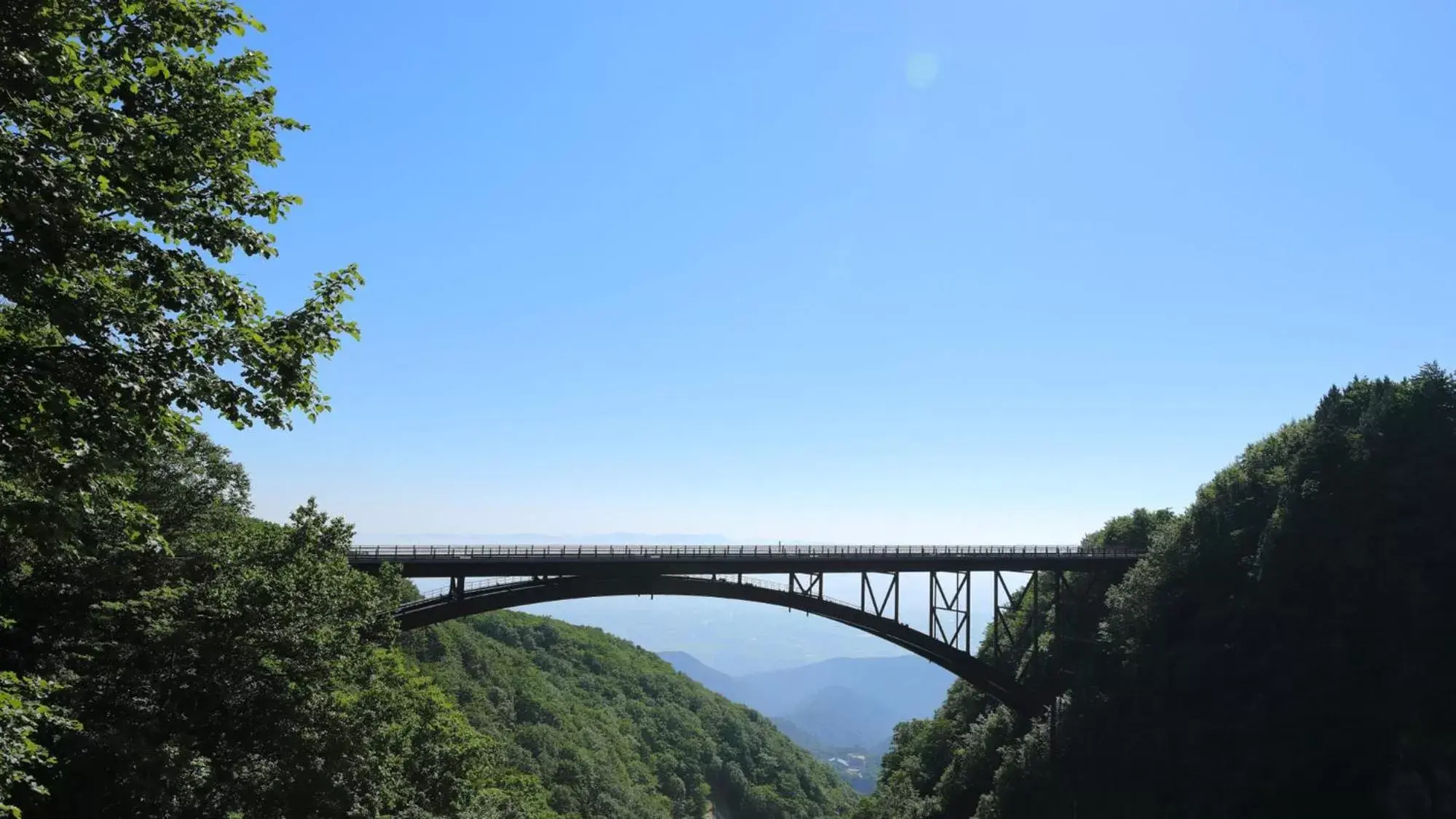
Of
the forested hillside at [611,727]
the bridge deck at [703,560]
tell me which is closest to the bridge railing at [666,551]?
the bridge deck at [703,560]

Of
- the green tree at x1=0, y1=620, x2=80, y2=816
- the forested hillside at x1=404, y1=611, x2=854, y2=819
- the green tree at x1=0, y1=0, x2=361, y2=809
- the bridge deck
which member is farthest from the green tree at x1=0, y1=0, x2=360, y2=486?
the forested hillside at x1=404, y1=611, x2=854, y2=819

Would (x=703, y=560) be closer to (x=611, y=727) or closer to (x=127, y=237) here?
(x=127, y=237)

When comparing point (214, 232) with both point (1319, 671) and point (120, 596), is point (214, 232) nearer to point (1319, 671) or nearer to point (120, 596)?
point (120, 596)

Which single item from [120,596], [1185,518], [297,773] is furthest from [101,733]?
[1185,518]

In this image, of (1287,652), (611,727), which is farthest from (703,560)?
(611,727)

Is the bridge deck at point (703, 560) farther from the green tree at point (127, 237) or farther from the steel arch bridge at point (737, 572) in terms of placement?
the green tree at point (127, 237)

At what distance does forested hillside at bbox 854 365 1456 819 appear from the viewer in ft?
102

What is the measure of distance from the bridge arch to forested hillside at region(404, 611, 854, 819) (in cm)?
2183

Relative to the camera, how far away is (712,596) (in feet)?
110

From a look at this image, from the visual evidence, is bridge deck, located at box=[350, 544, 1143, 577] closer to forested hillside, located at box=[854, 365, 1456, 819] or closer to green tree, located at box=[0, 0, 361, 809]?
forested hillside, located at box=[854, 365, 1456, 819]

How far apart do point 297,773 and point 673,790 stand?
8848cm

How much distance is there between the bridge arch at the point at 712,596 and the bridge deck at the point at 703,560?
61 centimetres

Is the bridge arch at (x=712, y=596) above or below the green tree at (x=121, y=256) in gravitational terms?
below

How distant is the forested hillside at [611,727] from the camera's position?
2665 inches
